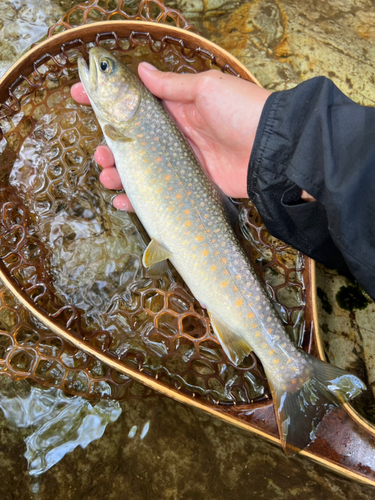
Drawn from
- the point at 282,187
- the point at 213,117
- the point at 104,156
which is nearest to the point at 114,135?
the point at 104,156

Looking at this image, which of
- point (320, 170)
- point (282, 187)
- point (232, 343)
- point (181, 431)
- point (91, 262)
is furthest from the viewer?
point (91, 262)

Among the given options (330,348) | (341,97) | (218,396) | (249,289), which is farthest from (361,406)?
(341,97)

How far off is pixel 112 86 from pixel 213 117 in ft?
1.97

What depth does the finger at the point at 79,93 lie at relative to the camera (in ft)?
7.39

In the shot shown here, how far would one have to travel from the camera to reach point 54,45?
2.06 m

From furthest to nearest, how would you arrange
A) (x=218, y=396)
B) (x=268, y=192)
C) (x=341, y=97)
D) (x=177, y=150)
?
(x=218, y=396) → (x=177, y=150) → (x=268, y=192) → (x=341, y=97)

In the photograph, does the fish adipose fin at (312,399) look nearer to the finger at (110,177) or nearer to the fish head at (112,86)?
the finger at (110,177)

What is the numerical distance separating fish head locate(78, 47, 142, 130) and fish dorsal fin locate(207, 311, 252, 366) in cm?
125

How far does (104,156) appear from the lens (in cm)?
229

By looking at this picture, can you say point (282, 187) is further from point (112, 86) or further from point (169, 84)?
point (112, 86)

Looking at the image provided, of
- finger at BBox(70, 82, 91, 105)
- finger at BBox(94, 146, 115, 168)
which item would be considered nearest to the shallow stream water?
finger at BBox(94, 146, 115, 168)

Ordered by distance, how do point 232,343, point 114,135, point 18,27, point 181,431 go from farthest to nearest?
1. point 18,27
2. point 181,431
3. point 114,135
4. point 232,343

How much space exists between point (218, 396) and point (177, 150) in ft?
4.75

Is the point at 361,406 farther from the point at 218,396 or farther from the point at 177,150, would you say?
the point at 177,150
